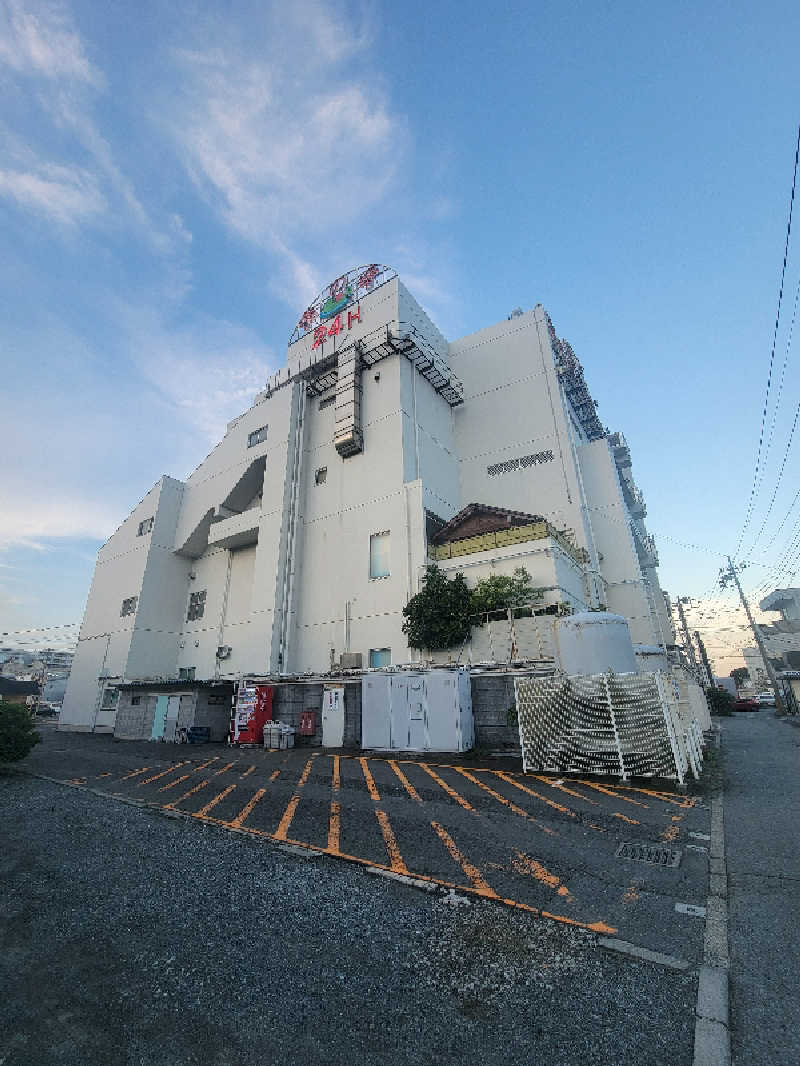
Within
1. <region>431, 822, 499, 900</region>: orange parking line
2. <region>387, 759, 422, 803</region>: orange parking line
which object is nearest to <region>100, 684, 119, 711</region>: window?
<region>387, 759, 422, 803</region>: orange parking line

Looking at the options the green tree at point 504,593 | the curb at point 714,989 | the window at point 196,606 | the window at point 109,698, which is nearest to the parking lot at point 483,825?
the curb at point 714,989

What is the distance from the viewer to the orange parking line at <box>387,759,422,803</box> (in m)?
9.61

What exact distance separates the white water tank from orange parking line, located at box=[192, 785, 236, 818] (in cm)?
1047

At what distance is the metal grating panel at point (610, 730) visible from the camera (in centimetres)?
1050

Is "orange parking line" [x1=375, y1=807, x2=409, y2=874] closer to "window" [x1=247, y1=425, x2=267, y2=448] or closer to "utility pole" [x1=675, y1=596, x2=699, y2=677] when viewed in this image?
"window" [x1=247, y1=425, x2=267, y2=448]

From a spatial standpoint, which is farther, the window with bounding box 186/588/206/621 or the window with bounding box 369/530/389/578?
the window with bounding box 186/588/206/621

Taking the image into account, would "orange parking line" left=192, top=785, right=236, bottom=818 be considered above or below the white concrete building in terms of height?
below

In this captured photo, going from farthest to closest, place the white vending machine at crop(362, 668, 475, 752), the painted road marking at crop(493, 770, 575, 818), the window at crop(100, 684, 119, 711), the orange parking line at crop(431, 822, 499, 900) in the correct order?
the window at crop(100, 684, 119, 711) < the white vending machine at crop(362, 668, 475, 752) < the painted road marking at crop(493, 770, 575, 818) < the orange parking line at crop(431, 822, 499, 900)

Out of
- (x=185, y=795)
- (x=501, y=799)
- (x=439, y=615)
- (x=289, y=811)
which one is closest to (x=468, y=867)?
(x=501, y=799)

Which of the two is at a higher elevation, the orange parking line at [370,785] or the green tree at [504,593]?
the green tree at [504,593]

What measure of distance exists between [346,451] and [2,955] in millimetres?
26136

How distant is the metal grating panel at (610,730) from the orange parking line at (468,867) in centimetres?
530

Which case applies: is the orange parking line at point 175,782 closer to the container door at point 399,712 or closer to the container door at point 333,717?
the container door at point 333,717

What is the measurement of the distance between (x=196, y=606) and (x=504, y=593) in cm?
2459
